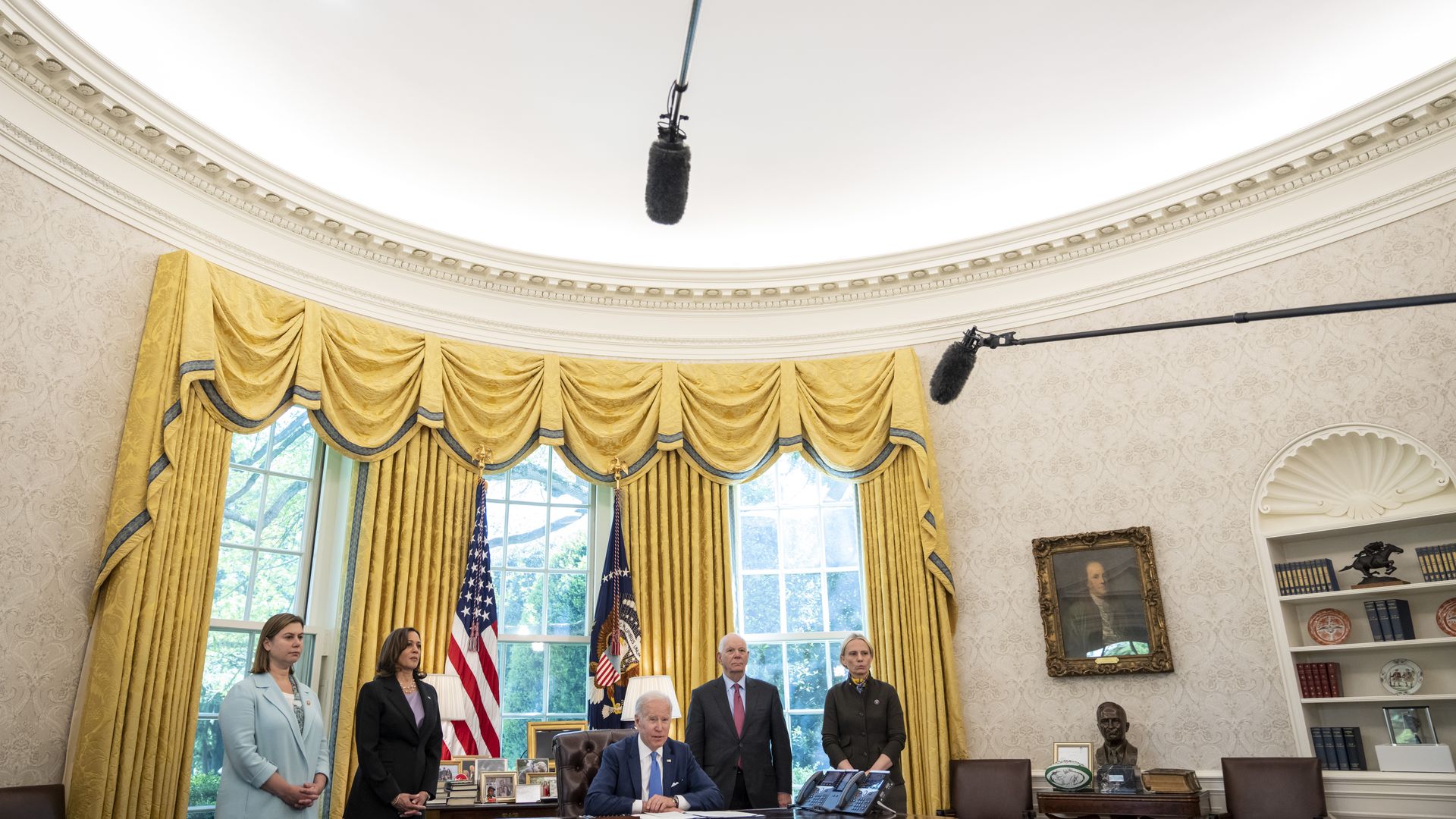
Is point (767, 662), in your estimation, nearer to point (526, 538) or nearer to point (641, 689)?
point (641, 689)

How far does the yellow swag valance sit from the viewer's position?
5.24 metres

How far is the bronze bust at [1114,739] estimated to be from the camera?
5.65 metres

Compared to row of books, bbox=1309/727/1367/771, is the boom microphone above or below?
above

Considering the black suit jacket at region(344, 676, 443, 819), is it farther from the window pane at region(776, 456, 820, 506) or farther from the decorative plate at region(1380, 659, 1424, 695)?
the decorative plate at region(1380, 659, 1424, 695)

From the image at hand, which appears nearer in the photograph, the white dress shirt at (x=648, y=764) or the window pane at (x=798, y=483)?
the white dress shirt at (x=648, y=764)

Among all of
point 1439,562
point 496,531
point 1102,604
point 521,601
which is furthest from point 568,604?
point 1439,562

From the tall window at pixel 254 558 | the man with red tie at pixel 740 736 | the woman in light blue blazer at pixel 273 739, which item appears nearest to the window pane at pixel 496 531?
the tall window at pixel 254 558

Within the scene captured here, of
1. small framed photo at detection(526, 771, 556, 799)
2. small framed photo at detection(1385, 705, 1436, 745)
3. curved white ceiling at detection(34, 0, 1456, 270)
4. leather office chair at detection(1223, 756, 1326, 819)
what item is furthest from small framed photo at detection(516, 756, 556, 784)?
small framed photo at detection(1385, 705, 1436, 745)

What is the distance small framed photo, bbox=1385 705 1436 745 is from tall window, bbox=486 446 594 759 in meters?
4.84

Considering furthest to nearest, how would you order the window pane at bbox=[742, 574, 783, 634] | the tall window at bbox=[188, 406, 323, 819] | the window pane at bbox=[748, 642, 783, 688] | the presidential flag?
the window pane at bbox=[742, 574, 783, 634], the window pane at bbox=[748, 642, 783, 688], the presidential flag, the tall window at bbox=[188, 406, 323, 819]

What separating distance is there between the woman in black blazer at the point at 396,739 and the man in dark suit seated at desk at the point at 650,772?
2.57 feet

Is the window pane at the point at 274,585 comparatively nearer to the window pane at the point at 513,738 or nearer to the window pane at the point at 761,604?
the window pane at the point at 513,738

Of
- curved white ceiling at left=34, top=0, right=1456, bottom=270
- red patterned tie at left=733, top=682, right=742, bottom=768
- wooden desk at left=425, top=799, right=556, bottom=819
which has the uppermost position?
curved white ceiling at left=34, top=0, right=1456, bottom=270

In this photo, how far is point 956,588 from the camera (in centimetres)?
668
